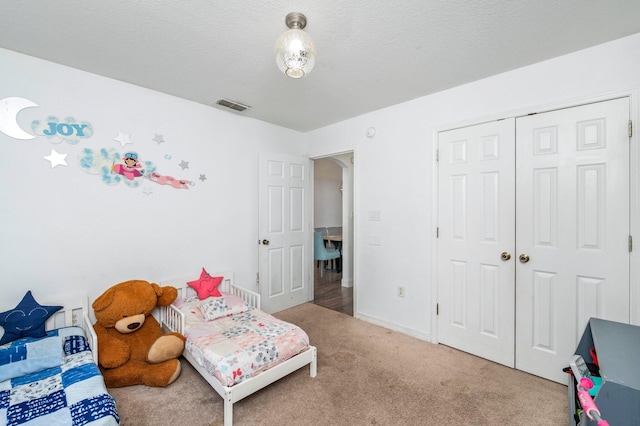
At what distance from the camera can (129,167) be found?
2502mm

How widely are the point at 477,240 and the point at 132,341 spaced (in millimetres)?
2978

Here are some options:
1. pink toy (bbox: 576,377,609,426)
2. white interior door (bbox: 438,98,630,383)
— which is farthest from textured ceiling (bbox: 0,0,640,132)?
pink toy (bbox: 576,377,609,426)

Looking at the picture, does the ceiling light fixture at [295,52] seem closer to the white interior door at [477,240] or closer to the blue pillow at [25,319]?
the white interior door at [477,240]

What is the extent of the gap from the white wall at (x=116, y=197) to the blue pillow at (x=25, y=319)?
15 centimetres

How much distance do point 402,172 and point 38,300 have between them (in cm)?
329

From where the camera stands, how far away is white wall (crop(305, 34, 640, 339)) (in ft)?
6.35

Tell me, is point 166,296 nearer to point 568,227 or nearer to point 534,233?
point 534,233

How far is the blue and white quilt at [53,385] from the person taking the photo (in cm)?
127

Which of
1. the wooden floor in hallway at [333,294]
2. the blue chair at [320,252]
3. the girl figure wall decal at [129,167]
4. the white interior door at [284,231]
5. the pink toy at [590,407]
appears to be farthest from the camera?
the blue chair at [320,252]

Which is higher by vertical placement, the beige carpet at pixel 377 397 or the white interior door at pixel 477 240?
the white interior door at pixel 477 240

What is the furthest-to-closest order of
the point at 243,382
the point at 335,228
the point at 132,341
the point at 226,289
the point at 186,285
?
the point at 335,228, the point at 226,289, the point at 186,285, the point at 132,341, the point at 243,382

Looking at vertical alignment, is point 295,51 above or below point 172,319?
above

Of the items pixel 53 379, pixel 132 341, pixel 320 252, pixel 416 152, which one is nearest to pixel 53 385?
pixel 53 379

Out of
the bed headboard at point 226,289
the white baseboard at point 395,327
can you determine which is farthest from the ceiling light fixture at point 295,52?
the white baseboard at point 395,327
